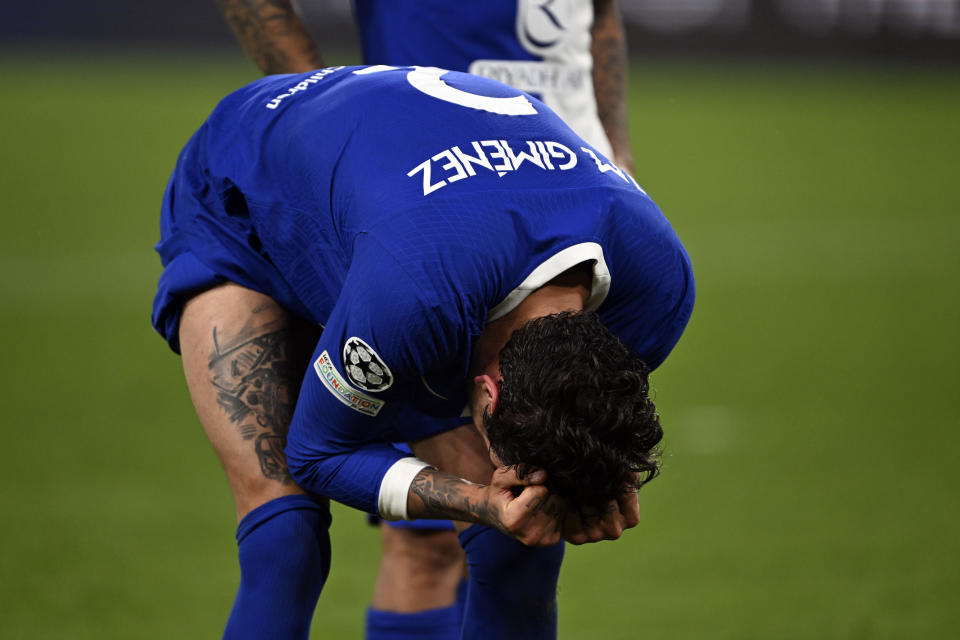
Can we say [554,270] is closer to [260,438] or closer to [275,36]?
[260,438]

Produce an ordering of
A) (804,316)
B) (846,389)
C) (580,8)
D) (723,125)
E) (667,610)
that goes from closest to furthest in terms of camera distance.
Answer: (580,8) → (667,610) → (846,389) → (804,316) → (723,125)

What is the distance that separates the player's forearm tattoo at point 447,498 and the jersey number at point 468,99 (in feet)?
2.13

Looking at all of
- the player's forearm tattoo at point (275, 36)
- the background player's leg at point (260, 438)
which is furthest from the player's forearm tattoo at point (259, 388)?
the player's forearm tattoo at point (275, 36)

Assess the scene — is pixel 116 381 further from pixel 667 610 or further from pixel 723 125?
pixel 723 125

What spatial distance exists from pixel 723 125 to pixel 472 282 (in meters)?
12.7

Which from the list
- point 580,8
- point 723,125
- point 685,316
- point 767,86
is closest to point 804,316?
point 580,8

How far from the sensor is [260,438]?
2463 mm

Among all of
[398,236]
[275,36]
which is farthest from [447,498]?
[275,36]

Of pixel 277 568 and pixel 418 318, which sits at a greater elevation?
pixel 418 318

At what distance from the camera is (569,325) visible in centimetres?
214

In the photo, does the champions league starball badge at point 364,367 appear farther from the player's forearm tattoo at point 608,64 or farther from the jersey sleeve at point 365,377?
the player's forearm tattoo at point 608,64

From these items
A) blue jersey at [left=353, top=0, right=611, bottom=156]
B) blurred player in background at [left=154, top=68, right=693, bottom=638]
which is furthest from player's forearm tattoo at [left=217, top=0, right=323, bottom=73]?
blurred player in background at [left=154, top=68, right=693, bottom=638]

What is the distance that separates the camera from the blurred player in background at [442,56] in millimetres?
3102

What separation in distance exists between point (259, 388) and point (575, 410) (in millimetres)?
699
